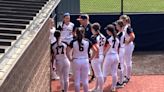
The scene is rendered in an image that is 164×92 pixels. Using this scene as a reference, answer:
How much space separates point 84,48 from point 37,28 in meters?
3.41

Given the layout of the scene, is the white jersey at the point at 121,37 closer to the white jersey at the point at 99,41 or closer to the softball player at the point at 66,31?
the white jersey at the point at 99,41

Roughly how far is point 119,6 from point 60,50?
14.7 metres

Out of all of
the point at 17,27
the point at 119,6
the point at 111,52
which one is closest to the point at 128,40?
the point at 111,52

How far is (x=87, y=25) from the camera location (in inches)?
418

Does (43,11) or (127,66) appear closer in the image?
(43,11)

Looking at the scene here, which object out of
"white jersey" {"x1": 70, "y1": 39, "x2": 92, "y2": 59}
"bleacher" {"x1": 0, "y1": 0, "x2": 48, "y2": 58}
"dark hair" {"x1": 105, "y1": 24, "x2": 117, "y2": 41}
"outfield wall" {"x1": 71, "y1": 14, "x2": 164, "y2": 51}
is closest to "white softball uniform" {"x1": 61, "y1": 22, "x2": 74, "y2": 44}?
"dark hair" {"x1": 105, "y1": 24, "x2": 117, "y2": 41}

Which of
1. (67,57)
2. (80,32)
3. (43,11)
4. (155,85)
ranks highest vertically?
(43,11)

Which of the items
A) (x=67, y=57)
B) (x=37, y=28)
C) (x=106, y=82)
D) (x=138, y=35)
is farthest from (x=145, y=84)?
(x=37, y=28)

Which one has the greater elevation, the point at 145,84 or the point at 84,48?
the point at 84,48

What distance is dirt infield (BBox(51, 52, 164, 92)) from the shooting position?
10484 millimetres

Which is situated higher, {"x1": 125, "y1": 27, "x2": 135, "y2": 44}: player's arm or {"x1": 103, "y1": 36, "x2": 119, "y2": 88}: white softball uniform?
{"x1": 125, "y1": 27, "x2": 135, "y2": 44}: player's arm

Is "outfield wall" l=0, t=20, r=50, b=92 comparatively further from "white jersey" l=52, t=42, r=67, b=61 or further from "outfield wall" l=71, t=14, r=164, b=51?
"outfield wall" l=71, t=14, r=164, b=51

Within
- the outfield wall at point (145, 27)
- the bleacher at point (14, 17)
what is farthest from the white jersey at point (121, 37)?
the outfield wall at point (145, 27)

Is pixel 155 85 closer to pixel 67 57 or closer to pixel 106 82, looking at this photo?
pixel 106 82
